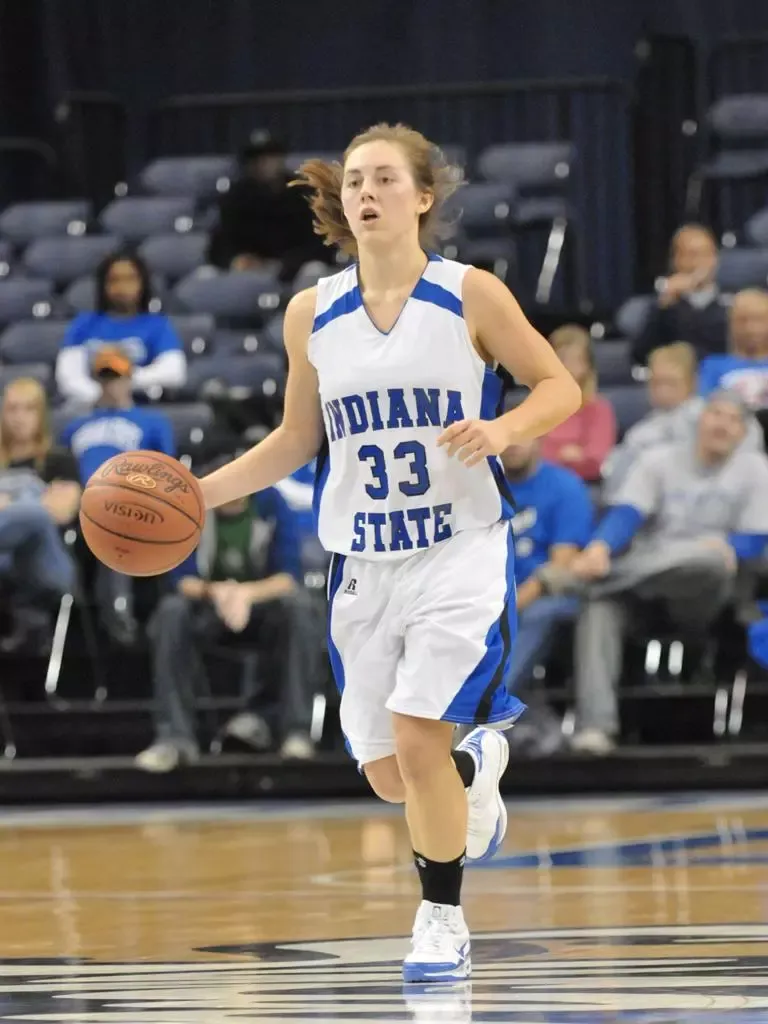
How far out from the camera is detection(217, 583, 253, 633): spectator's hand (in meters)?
7.79

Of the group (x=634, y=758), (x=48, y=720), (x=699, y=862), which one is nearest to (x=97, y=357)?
(x=48, y=720)

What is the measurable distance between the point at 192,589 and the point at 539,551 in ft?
4.22

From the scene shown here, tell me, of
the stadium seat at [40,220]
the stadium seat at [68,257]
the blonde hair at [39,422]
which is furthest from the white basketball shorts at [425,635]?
the stadium seat at [40,220]

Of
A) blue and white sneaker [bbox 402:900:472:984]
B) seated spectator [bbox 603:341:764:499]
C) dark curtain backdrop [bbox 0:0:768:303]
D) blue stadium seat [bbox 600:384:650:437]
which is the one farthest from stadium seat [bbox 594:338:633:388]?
blue and white sneaker [bbox 402:900:472:984]

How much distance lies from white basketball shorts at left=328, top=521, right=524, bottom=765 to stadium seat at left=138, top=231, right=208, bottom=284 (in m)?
7.22

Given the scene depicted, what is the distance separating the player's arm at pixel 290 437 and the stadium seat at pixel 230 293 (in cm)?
624

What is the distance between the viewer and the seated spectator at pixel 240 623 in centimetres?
793

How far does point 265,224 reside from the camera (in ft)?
35.2

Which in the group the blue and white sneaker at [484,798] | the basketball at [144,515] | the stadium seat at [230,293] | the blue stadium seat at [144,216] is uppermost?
the blue stadium seat at [144,216]

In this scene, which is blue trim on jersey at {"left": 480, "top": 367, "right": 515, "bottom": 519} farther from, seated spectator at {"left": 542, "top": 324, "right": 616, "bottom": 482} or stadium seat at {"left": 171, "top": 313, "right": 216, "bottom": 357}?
stadium seat at {"left": 171, "top": 313, "right": 216, "bottom": 357}

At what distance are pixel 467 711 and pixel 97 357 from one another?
16.4ft

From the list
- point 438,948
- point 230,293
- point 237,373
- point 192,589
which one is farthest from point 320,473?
point 230,293

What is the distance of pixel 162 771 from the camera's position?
797 centimetres

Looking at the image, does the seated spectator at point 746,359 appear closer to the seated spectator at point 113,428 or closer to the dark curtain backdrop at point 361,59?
the seated spectator at point 113,428
